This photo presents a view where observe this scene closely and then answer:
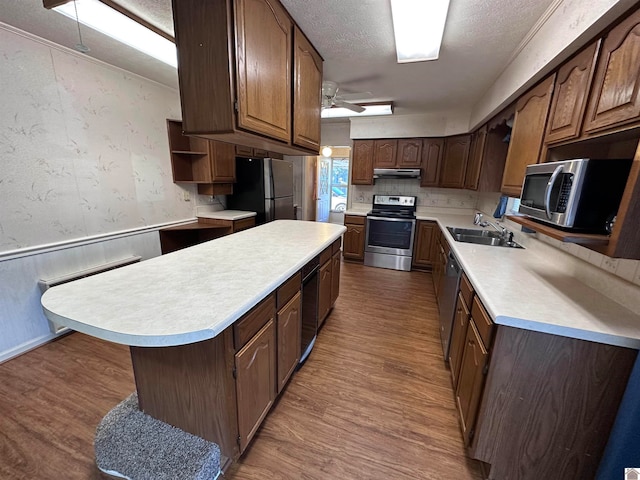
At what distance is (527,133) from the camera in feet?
6.28

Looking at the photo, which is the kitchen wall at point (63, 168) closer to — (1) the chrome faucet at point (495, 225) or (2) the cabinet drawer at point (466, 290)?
(2) the cabinet drawer at point (466, 290)

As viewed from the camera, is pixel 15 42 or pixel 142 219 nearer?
pixel 15 42

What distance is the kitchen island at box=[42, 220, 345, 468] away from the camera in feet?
2.95

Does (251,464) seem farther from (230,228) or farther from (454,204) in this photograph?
(454,204)

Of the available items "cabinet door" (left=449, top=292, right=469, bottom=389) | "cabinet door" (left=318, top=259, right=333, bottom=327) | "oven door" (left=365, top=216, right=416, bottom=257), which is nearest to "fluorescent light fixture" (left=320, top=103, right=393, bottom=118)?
"oven door" (left=365, top=216, right=416, bottom=257)

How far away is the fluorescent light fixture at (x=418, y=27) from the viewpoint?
4.98 ft

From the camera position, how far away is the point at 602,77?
123 cm

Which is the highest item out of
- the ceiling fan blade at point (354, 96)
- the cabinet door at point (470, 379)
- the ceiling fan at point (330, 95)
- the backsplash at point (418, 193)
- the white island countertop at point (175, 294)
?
the ceiling fan blade at point (354, 96)

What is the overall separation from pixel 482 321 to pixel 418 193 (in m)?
3.57

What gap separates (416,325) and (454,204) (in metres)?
2.59

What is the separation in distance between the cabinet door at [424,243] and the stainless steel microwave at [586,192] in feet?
8.96

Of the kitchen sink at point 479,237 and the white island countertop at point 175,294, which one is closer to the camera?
the white island countertop at point 175,294

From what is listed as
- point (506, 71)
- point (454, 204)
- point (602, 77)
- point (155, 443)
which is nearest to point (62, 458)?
point (155, 443)

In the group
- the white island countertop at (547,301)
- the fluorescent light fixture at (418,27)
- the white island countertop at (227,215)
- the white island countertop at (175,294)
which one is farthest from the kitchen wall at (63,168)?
the white island countertop at (547,301)
